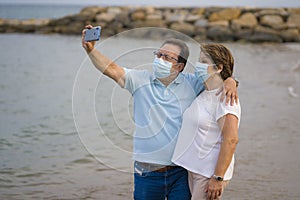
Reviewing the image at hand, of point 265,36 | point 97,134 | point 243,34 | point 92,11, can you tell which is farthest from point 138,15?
point 97,134

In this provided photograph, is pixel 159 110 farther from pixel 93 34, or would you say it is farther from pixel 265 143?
pixel 265 143

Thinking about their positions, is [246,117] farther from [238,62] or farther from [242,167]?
[238,62]

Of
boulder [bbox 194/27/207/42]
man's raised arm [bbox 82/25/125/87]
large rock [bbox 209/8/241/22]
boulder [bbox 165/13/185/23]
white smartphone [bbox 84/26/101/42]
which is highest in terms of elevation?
large rock [bbox 209/8/241/22]

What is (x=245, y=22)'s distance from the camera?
30.3 meters

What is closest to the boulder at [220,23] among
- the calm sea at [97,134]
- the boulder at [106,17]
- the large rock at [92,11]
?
the boulder at [106,17]

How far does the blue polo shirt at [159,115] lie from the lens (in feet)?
10.3

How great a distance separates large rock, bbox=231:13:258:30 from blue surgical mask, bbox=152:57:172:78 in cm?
2725

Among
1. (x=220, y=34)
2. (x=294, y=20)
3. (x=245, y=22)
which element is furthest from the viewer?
(x=294, y=20)

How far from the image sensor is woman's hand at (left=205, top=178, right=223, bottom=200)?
305 cm

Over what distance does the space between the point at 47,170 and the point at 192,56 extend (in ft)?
12.4

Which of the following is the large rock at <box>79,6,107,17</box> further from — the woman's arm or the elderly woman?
the woman's arm

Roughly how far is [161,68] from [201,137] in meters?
0.48

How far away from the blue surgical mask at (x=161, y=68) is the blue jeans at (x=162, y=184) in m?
0.57

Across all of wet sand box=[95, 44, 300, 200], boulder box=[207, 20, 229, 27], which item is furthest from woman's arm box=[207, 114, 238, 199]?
boulder box=[207, 20, 229, 27]
